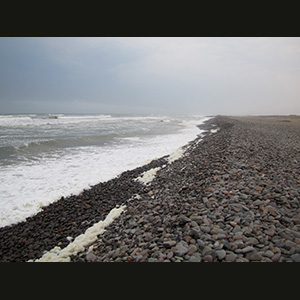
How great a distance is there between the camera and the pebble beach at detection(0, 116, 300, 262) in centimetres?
308

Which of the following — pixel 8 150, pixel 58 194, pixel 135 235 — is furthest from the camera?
pixel 8 150

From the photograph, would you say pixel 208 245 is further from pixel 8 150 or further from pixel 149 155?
pixel 8 150

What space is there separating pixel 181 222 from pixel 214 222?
2.20 ft

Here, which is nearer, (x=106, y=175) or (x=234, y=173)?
(x=234, y=173)

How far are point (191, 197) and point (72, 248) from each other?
10.5ft

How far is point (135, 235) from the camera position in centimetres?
394

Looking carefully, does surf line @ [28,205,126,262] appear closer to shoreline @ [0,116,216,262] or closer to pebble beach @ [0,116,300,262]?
pebble beach @ [0,116,300,262]

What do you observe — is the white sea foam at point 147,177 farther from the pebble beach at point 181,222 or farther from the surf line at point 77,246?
the surf line at point 77,246

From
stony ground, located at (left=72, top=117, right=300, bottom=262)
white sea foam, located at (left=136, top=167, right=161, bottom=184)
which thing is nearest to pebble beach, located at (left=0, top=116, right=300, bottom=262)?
stony ground, located at (left=72, top=117, right=300, bottom=262)

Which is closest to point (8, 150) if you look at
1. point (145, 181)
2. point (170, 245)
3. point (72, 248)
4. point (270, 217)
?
point (145, 181)

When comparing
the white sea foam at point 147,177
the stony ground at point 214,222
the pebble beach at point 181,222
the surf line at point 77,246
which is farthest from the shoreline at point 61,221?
the stony ground at point 214,222

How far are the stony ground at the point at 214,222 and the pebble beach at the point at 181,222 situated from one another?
0.02 meters

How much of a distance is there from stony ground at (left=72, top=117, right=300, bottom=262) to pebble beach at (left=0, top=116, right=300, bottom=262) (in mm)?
17

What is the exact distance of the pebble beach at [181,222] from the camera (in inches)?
121
